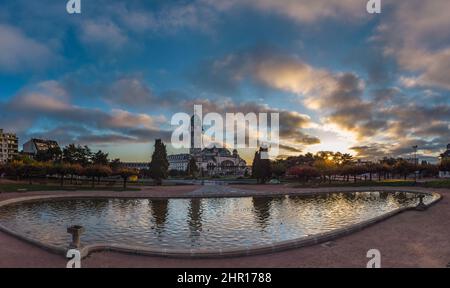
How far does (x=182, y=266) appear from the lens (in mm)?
11922

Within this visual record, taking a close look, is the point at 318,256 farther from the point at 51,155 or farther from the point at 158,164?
the point at 51,155

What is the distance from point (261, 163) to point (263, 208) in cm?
4583

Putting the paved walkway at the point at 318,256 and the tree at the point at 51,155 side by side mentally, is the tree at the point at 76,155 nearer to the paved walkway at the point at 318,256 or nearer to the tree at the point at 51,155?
the tree at the point at 51,155

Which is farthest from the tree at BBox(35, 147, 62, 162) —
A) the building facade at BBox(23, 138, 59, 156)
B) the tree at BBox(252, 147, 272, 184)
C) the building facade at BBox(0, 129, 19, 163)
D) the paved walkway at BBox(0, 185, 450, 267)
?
the paved walkway at BBox(0, 185, 450, 267)

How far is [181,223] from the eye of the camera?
73.0 ft

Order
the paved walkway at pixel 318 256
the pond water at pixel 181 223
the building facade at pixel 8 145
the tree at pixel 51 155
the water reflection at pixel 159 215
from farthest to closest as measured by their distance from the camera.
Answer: the building facade at pixel 8 145 → the tree at pixel 51 155 → the water reflection at pixel 159 215 → the pond water at pixel 181 223 → the paved walkway at pixel 318 256

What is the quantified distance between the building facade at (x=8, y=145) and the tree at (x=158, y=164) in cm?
10092

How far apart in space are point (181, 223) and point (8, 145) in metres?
152

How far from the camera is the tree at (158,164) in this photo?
68688 mm

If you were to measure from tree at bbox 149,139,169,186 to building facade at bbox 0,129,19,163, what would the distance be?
100918 millimetres

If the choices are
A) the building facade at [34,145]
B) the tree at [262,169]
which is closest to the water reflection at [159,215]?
the tree at [262,169]

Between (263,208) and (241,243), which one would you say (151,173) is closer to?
(263,208)

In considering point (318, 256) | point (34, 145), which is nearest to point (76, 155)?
point (318, 256)
